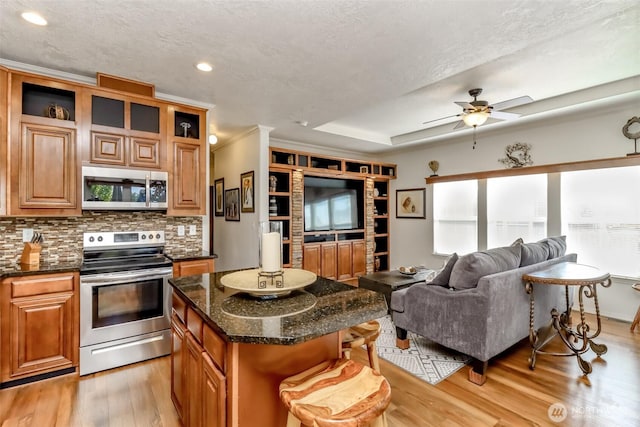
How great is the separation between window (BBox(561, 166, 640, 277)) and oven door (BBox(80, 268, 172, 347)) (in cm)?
529

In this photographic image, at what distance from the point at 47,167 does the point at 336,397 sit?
299 centimetres

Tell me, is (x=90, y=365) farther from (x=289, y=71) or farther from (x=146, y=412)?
(x=289, y=71)

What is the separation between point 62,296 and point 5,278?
0.38 m

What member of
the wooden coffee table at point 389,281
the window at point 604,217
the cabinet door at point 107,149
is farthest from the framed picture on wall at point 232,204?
the window at point 604,217

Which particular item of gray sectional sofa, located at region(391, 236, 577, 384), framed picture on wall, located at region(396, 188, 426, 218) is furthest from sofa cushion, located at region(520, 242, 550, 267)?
framed picture on wall, located at region(396, 188, 426, 218)

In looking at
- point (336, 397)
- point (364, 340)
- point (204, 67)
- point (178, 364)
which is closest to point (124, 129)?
point (204, 67)

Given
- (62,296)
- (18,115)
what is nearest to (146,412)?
(62,296)

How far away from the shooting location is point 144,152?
2984 millimetres

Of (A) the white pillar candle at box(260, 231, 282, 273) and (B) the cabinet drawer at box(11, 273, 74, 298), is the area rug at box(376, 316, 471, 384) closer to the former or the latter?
(A) the white pillar candle at box(260, 231, 282, 273)

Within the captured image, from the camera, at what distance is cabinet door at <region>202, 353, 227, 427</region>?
1211 millimetres

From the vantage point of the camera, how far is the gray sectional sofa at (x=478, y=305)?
2.39 m

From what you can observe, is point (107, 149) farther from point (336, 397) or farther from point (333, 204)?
point (333, 204)

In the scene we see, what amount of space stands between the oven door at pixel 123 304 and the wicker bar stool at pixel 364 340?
Answer: 200 cm

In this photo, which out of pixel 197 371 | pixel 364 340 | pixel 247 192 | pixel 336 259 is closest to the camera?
pixel 197 371
